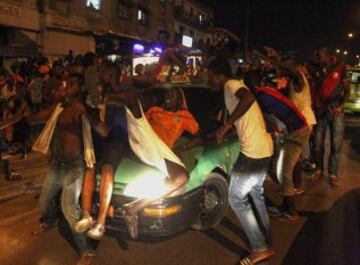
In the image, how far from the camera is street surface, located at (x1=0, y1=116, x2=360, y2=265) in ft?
15.3

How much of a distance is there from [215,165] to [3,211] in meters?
2.83

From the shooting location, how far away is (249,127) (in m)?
4.43

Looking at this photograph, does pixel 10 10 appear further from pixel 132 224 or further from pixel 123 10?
pixel 132 224

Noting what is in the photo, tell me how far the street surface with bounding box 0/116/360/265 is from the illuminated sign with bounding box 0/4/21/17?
43.8 feet

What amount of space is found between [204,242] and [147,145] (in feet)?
4.45

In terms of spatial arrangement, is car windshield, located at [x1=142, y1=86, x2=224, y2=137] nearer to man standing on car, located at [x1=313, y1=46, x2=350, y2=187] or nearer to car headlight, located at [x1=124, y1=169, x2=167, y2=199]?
car headlight, located at [x1=124, y1=169, x2=167, y2=199]

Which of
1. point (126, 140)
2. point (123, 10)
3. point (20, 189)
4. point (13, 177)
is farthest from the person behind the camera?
point (123, 10)

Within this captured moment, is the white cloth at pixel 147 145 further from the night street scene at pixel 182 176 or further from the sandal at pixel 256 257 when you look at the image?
the sandal at pixel 256 257

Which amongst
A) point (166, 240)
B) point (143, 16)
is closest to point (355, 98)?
point (166, 240)

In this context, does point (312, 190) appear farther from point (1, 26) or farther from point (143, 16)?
point (143, 16)

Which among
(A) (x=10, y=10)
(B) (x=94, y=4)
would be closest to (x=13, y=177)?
(A) (x=10, y=10)

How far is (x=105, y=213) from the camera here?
4.48 m

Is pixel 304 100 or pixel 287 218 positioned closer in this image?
pixel 287 218

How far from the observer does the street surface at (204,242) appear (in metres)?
4.66
